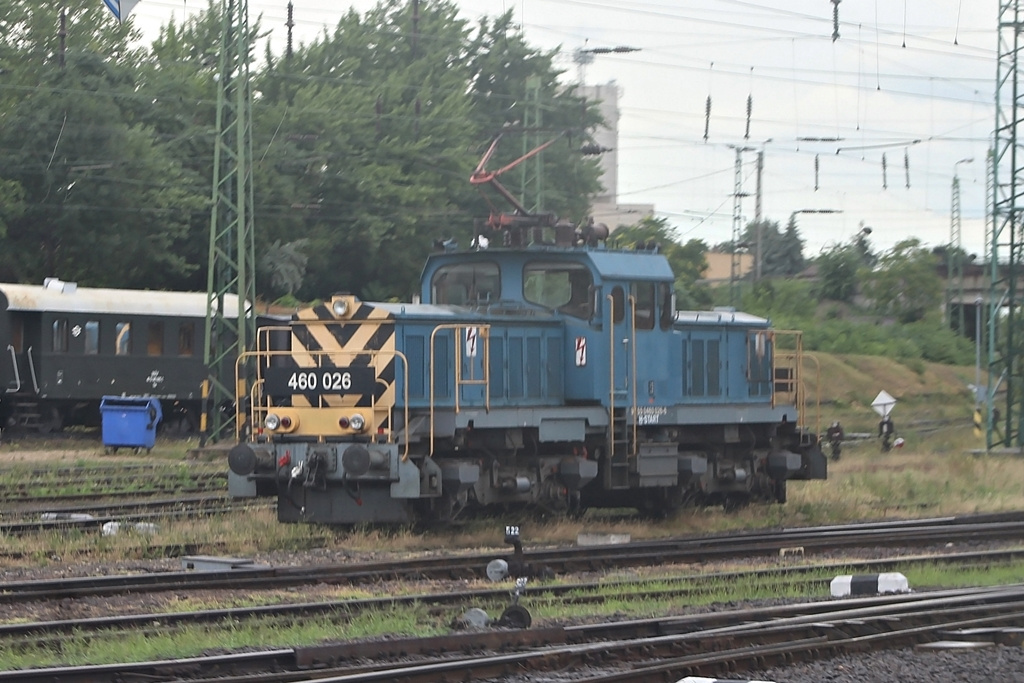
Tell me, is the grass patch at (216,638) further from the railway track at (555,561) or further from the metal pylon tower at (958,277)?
the metal pylon tower at (958,277)

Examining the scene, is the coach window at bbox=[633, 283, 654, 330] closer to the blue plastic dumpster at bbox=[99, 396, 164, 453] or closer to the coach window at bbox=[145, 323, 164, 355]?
the blue plastic dumpster at bbox=[99, 396, 164, 453]

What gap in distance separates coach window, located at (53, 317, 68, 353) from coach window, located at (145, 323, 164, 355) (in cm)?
213

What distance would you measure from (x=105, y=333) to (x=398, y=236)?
21047 mm

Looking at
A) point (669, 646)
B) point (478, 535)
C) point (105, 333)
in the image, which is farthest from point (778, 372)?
point (105, 333)

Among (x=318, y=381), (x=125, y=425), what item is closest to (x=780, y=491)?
(x=318, y=381)

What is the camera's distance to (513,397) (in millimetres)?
15461

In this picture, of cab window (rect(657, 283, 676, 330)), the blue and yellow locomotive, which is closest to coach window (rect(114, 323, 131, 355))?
the blue and yellow locomotive

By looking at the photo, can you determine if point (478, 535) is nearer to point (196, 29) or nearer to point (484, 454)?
point (484, 454)

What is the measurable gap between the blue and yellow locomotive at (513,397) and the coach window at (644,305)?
0.07 ft

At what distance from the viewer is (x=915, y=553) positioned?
582 inches

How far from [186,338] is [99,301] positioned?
8.12ft

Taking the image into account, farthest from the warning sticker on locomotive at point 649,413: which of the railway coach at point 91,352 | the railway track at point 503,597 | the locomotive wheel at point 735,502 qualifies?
the railway coach at point 91,352

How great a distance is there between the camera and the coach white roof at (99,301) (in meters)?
29.7

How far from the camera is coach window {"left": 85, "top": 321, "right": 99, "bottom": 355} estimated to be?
1197 inches
